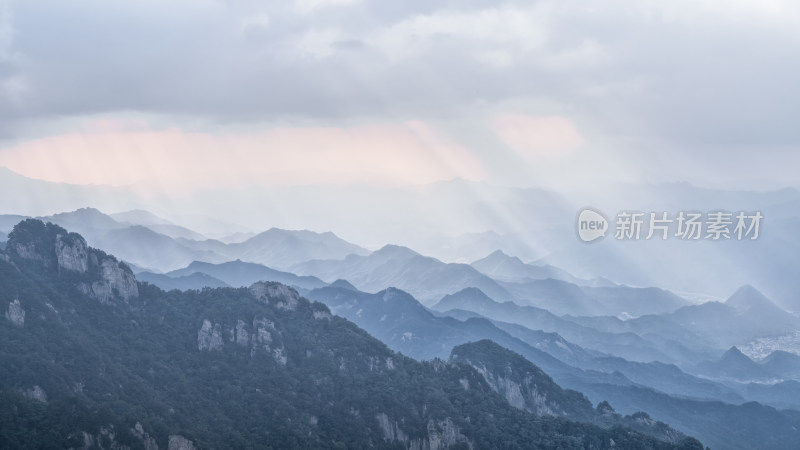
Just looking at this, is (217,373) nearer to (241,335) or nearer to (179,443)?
(241,335)

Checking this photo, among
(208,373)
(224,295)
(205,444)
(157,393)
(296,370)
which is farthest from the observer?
(224,295)

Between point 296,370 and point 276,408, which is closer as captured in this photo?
point 276,408

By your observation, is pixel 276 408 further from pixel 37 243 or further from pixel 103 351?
pixel 37 243

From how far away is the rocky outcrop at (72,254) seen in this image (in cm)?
15362

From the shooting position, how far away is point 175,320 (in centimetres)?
16112

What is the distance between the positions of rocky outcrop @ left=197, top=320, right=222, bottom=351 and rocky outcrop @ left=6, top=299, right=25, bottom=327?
30448mm

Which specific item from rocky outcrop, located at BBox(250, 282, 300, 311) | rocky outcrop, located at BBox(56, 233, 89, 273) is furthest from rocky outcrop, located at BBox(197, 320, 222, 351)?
rocky outcrop, located at BBox(56, 233, 89, 273)

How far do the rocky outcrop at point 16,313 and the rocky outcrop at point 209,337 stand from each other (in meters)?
30.4

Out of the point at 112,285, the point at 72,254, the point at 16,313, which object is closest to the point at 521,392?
the point at 112,285

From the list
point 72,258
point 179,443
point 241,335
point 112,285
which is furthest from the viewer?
point 241,335

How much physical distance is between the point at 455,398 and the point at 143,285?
58.8 meters

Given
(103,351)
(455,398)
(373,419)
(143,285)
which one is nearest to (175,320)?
(143,285)

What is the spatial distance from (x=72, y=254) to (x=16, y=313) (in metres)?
20.9

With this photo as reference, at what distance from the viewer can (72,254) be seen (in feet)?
506
